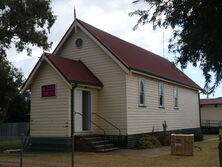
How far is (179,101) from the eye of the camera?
2772 centimetres

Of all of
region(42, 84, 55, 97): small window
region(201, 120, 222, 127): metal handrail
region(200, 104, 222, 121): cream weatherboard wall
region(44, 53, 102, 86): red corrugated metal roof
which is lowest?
region(201, 120, 222, 127): metal handrail

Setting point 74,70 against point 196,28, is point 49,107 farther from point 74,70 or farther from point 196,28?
point 196,28

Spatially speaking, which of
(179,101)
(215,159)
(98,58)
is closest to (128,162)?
(215,159)

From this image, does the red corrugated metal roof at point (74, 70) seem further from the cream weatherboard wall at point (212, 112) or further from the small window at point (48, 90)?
the cream weatherboard wall at point (212, 112)

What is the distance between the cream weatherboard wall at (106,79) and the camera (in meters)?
19.6

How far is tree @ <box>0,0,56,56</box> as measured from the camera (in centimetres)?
2041

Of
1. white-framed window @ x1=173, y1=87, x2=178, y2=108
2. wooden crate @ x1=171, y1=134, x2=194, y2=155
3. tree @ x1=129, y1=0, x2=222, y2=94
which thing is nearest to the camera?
tree @ x1=129, y1=0, x2=222, y2=94

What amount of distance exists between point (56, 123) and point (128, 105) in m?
4.40

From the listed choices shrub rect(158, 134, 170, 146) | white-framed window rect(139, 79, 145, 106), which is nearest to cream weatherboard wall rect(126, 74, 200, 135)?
white-framed window rect(139, 79, 145, 106)

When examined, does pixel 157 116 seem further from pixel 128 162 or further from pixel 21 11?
pixel 21 11

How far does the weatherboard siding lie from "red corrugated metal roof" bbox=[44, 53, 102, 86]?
0.56m

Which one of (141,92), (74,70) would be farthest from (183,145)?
(74,70)

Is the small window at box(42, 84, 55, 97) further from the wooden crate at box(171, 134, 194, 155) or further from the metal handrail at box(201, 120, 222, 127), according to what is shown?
the metal handrail at box(201, 120, 222, 127)

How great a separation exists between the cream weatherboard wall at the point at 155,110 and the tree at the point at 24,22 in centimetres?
683
